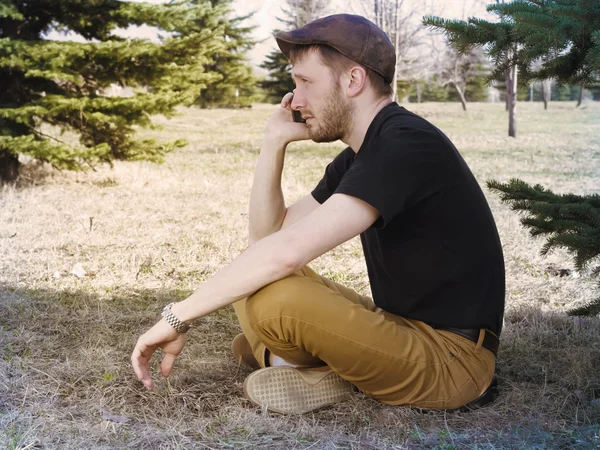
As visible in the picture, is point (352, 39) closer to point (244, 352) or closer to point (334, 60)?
point (334, 60)

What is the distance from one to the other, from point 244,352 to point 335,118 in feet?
3.93

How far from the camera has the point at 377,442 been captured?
7.51 ft

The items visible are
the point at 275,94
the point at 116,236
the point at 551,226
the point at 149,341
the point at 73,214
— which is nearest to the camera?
the point at 149,341

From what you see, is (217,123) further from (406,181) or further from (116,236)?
(406,181)

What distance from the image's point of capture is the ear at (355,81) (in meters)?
2.39

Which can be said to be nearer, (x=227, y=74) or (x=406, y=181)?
(x=406, y=181)

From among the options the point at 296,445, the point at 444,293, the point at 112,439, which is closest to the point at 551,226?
the point at 444,293

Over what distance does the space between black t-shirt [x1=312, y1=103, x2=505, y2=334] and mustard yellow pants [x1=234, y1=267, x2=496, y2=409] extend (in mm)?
113

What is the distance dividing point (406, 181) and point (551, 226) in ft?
2.84

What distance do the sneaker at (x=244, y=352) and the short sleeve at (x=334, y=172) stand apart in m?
0.73

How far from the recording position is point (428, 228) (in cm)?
235

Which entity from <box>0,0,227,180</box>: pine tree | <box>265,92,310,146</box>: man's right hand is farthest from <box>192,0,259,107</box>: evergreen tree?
<box>265,92,310,146</box>: man's right hand

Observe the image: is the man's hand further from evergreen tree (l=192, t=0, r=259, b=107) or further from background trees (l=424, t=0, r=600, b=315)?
evergreen tree (l=192, t=0, r=259, b=107)

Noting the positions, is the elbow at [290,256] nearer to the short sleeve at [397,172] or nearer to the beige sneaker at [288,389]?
the short sleeve at [397,172]
